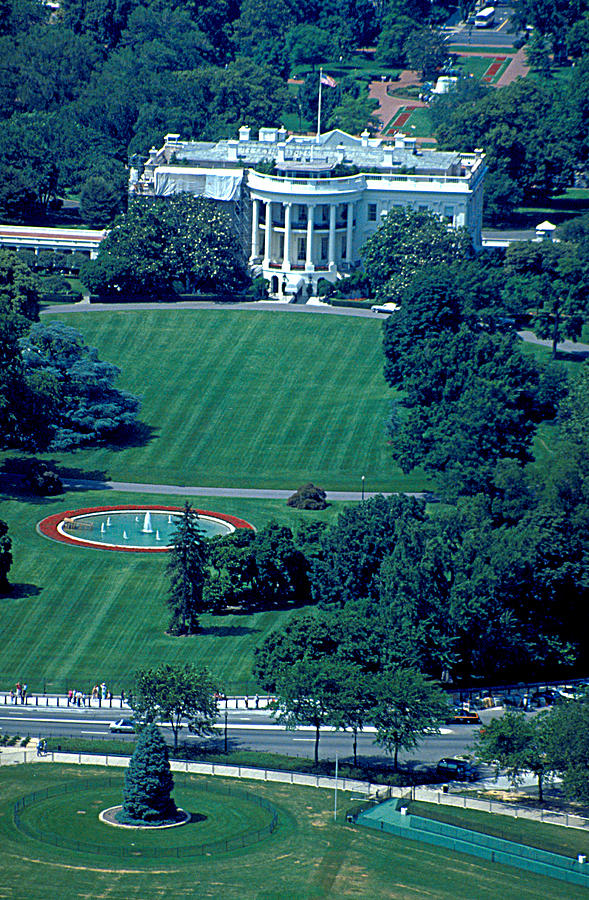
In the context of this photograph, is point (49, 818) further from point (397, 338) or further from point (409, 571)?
point (397, 338)

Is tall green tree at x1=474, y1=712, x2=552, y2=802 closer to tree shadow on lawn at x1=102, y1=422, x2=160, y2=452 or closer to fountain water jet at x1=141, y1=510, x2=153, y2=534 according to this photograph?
fountain water jet at x1=141, y1=510, x2=153, y2=534

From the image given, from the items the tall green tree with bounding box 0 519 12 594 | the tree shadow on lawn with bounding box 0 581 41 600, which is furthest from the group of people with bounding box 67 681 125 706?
the tall green tree with bounding box 0 519 12 594

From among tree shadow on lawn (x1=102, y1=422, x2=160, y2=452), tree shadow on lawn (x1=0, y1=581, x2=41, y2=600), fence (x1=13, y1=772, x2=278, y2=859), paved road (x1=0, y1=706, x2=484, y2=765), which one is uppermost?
tree shadow on lawn (x1=102, y1=422, x2=160, y2=452)

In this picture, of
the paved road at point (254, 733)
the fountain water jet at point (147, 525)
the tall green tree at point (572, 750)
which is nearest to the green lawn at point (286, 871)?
the tall green tree at point (572, 750)

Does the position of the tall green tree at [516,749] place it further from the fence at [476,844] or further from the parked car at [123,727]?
the parked car at [123,727]

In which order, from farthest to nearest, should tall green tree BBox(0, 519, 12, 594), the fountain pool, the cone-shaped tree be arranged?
the fountain pool
tall green tree BBox(0, 519, 12, 594)
the cone-shaped tree

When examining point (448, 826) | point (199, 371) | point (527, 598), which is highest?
point (199, 371)

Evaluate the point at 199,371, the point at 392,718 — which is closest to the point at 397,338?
the point at 199,371
